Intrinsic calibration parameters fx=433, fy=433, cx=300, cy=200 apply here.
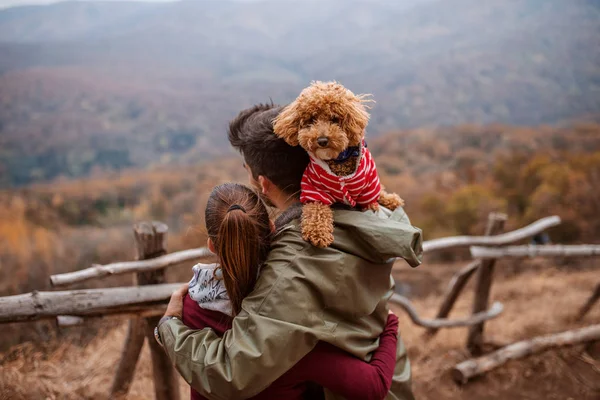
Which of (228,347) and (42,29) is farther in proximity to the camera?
(42,29)

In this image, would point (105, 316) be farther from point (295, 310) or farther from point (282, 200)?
point (295, 310)

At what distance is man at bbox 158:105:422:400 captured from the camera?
52.9 inches

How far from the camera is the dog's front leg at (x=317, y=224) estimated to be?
1440 millimetres

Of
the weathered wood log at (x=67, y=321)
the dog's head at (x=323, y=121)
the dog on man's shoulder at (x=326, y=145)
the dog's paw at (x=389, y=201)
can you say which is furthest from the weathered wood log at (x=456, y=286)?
the weathered wood log at (x=67, y=321)

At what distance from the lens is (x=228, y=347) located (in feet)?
4.46

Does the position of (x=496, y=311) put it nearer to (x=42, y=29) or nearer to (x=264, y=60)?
(x=42, y=29)

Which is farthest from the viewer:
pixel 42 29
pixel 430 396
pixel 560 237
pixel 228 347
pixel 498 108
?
pixel 498 108

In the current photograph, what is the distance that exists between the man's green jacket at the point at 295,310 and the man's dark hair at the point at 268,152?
0.15 metres

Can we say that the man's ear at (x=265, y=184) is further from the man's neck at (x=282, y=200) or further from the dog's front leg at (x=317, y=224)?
the dog's front leg at (x=317, y=224)

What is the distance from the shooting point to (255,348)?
1.33m

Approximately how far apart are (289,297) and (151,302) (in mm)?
1484

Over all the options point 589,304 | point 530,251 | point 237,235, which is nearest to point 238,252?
point 237,235

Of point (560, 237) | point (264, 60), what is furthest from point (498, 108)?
point (560, 237)

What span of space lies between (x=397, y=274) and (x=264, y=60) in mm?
23148
